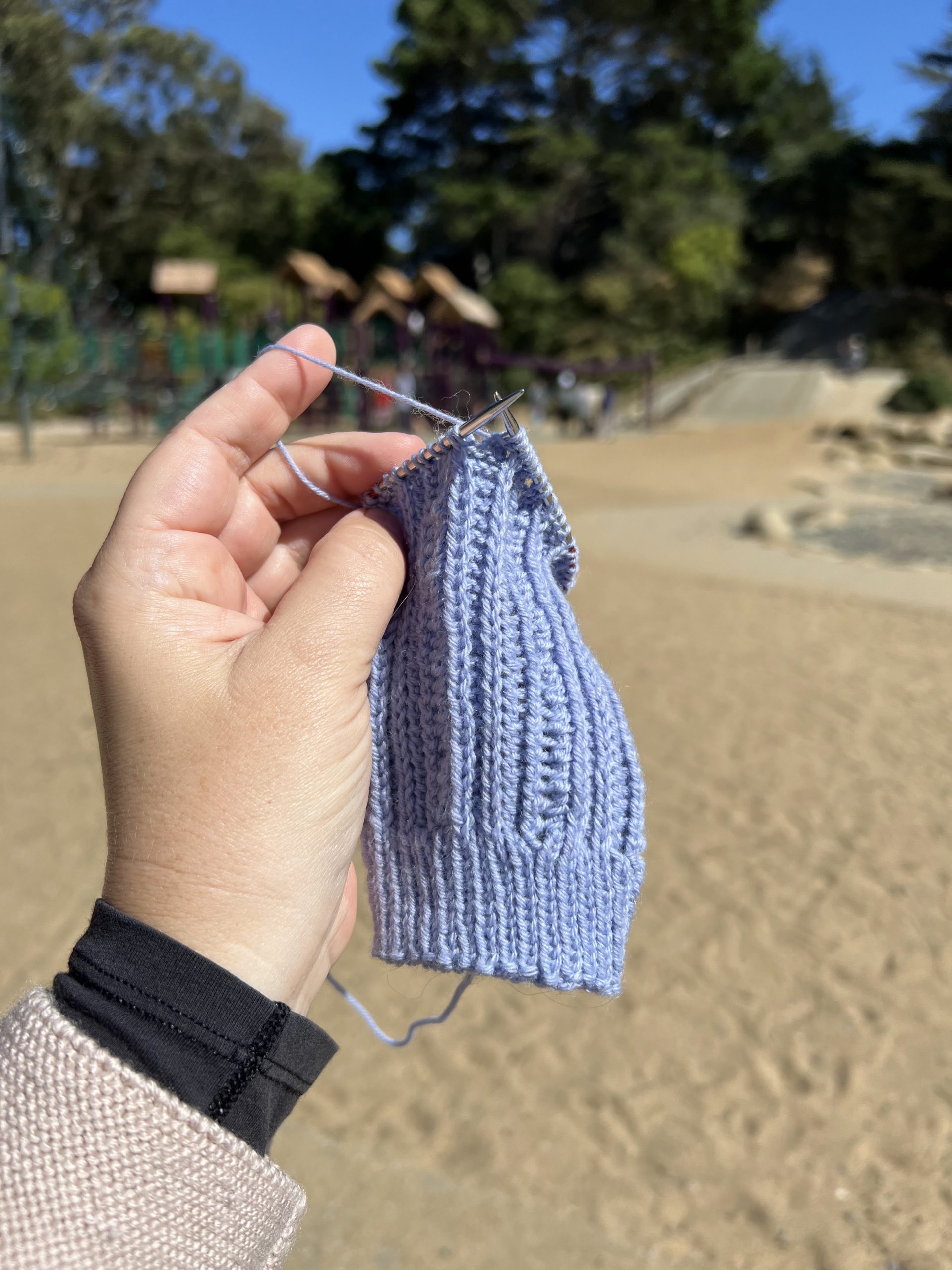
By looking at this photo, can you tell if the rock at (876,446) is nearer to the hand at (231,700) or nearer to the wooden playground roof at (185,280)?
the wooden playground roof at (185,280)

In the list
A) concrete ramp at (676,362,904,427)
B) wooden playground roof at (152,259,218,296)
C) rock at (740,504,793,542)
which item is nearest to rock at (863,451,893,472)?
concrete ramp at (676,362,904,427)

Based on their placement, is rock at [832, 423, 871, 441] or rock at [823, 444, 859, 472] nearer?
rock at [823, 444, 859, 472]

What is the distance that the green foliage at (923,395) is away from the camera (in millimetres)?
16547

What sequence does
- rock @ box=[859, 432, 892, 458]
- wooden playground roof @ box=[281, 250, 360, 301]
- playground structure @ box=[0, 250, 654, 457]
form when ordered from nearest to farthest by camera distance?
rock @ box=[859, 432, 892, 458] < playground structure @ box=[0, 250, 654, 457] < wooden playground roof @ box=[281, 250, 360, 301]

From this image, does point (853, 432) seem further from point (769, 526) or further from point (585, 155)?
point (585, 155)

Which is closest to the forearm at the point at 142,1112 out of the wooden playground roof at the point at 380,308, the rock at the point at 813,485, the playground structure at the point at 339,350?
the rock at the point at 813,485

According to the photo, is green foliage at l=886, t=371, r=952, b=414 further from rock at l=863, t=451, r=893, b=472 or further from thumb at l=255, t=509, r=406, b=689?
thumb at l=255, t=509, r=406, b=689

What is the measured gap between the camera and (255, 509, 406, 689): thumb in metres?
1.08

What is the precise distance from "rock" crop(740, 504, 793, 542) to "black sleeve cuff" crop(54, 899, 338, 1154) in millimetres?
9102

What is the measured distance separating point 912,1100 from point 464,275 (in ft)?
88.7

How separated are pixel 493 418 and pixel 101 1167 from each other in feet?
2.84

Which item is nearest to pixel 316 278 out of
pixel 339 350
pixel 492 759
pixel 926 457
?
pixel 339 350

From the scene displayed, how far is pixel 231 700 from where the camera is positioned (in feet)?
3.39

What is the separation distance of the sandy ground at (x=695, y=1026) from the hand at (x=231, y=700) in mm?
576
